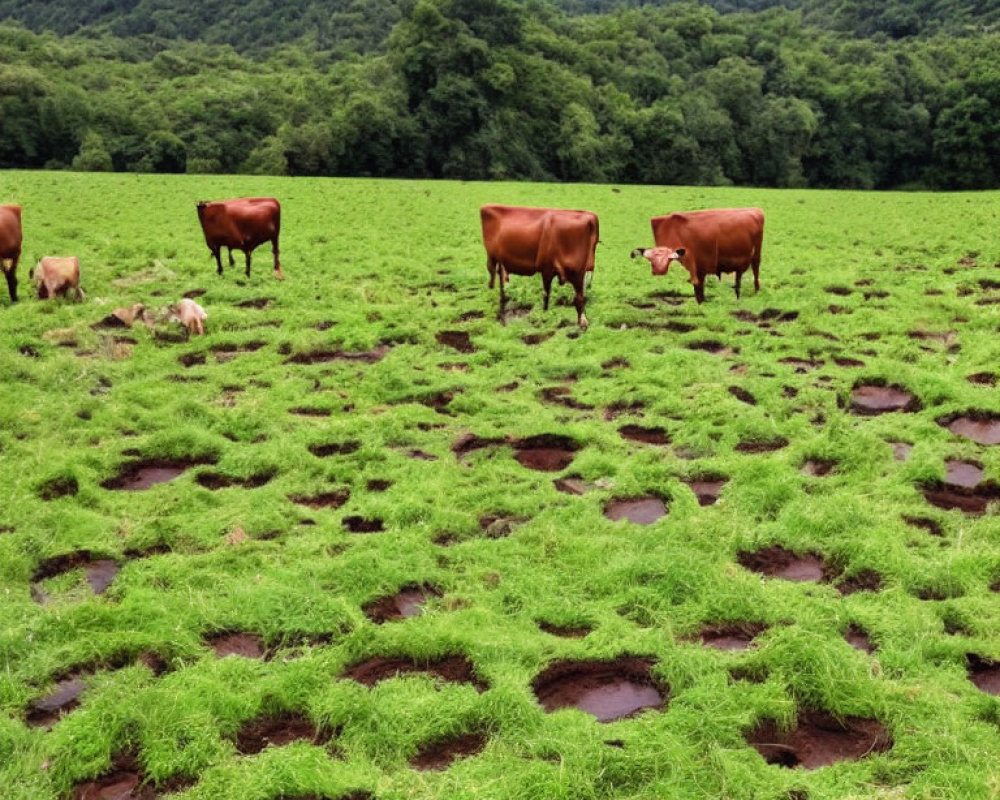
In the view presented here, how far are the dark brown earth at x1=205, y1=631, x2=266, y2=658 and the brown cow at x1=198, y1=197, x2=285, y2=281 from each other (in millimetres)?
11533

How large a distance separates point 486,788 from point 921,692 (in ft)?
8.93

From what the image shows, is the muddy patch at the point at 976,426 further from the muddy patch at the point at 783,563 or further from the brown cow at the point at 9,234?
the brown cow at the point at 9,234

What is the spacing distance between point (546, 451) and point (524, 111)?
53.8m

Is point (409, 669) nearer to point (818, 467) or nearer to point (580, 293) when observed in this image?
point (818, 467)

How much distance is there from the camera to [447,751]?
4.84 m

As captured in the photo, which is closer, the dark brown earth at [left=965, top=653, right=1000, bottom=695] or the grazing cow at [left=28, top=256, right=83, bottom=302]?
the dark brown earth at [left=965, top=653, right=1000, bottom=695]

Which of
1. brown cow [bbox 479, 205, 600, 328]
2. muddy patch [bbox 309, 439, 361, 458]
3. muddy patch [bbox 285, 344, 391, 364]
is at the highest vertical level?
brown cow [bbox 479, 205, 600, 328]

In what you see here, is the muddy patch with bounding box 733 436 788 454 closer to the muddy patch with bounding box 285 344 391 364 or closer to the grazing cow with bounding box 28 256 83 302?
the muddy patch with bounding box 285 344 391 364

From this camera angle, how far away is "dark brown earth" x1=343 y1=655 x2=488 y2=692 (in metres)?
5.45

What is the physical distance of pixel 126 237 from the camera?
20.9 m

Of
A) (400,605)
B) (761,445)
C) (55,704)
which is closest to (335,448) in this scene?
(400,605)

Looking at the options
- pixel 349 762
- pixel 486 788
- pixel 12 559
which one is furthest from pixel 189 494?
pixel 486 788

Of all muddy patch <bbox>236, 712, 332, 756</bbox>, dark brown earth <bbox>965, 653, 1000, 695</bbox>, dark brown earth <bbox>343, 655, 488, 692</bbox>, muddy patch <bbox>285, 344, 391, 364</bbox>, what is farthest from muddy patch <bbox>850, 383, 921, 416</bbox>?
muddy patch <bbox>236, 712, 332, 756</bbox>

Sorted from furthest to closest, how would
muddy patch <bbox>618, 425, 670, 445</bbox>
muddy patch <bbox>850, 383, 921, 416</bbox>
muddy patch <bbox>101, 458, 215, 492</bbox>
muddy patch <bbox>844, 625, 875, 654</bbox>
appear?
1. muddy patch <bbox>850, 383, 921, 416</bbox>
2. muddy patch <bbox>618, 425, 670, 445</bbox>
3. muddy patch <bbox>101, 458, 215, 492</bbox>
4. muddy patch <bbox>844, 625, 875, 654</bbox>
